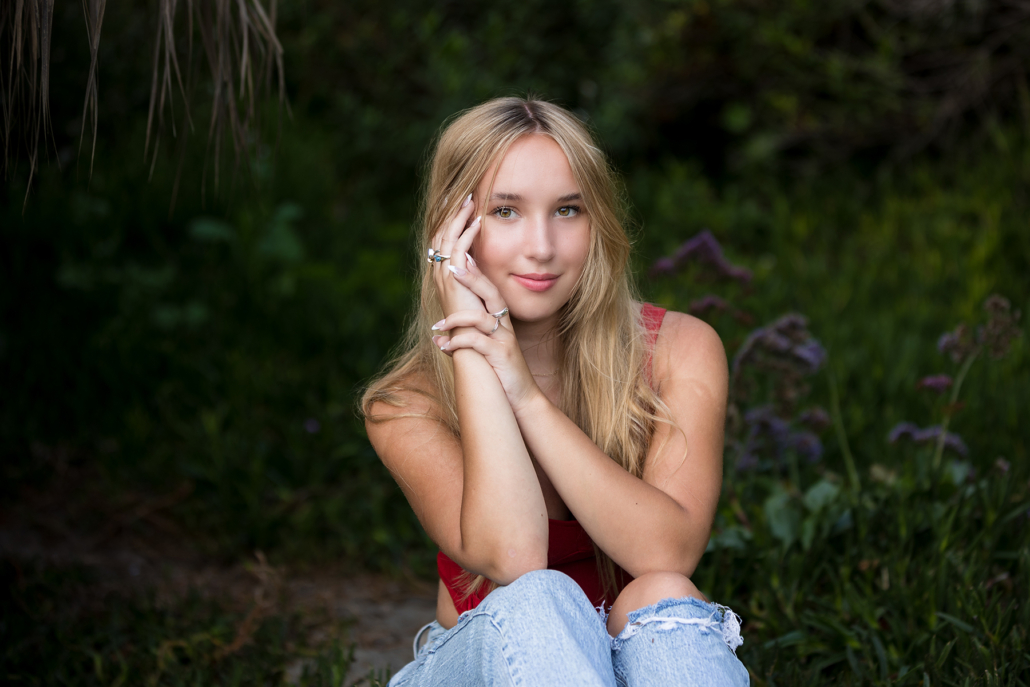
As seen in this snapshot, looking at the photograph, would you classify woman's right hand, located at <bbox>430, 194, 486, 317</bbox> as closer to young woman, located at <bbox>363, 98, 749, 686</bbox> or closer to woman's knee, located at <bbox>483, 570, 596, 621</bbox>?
young woman, located at <bbox>363, 98, 749, 686</bbox>

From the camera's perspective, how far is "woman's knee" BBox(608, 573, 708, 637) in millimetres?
1627

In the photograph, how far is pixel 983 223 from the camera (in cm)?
466

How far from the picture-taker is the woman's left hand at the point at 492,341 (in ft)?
5.70

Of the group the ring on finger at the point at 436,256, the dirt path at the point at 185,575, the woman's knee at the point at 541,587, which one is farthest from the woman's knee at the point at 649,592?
the dirt path at the point at 185,575

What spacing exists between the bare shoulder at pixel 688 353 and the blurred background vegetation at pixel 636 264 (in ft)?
2.41

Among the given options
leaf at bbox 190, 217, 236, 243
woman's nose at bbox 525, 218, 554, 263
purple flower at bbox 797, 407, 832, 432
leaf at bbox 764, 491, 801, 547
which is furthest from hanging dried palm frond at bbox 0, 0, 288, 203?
leaf at bbox 190, 217, 236, 243

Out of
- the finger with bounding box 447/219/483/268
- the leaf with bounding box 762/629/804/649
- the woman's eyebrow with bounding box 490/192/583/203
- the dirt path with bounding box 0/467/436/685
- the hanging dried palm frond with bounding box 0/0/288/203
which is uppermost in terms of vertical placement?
the hanging dried palm frond with bounding box 0/0/288/203

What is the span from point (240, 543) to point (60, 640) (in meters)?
0.80

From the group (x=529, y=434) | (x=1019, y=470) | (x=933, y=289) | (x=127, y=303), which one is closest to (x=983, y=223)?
(x=933, y=289)

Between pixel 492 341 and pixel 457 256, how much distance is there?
0.20 meters

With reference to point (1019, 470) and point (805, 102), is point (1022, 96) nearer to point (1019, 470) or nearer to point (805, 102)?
point (805, 102)

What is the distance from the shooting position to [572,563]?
76.6 inches

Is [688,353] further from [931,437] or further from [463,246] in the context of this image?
[931,437]

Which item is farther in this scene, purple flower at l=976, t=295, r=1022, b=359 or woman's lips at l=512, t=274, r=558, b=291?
purple flower at l=976, t=295, r=1022, b=359
